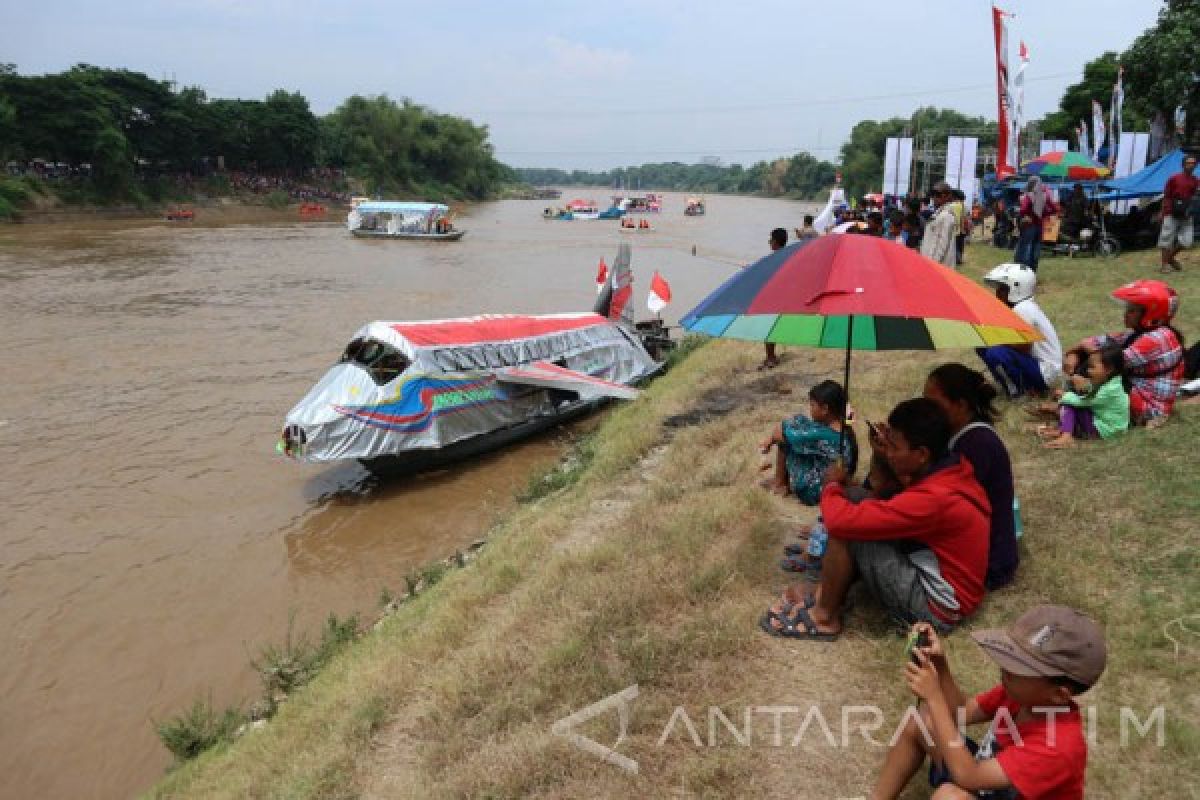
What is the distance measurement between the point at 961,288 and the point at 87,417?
15.4 meters

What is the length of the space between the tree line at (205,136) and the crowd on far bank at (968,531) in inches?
2282

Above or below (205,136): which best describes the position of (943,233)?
below

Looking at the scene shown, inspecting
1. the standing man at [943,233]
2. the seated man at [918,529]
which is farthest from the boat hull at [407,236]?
the seated man at [918,529]

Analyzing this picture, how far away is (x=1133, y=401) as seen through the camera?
6062 millimetres

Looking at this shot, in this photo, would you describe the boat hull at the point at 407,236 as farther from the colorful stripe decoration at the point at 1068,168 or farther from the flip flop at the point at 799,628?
the flip flop at the point at 799,628

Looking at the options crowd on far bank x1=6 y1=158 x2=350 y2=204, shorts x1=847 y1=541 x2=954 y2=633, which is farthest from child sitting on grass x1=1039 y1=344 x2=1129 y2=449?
crowd on far bank x1=6 y1=158 x2=350 y2=204

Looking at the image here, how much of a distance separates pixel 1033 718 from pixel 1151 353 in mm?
4669

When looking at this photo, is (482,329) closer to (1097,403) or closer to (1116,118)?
(1097,403)

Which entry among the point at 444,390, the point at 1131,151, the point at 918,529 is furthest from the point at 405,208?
the point at 918,529

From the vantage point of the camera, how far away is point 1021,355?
7.23 m

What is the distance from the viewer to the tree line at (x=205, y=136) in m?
47.9

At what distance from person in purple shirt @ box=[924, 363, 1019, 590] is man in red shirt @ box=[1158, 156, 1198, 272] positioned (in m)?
10.8

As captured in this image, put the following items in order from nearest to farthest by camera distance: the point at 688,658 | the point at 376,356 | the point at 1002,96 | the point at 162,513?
the point at 688,658
the point at 162,513
the point at 376,356
the point at 1002,96

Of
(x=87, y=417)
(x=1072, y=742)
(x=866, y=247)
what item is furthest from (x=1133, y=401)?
(x=87, y=417)
